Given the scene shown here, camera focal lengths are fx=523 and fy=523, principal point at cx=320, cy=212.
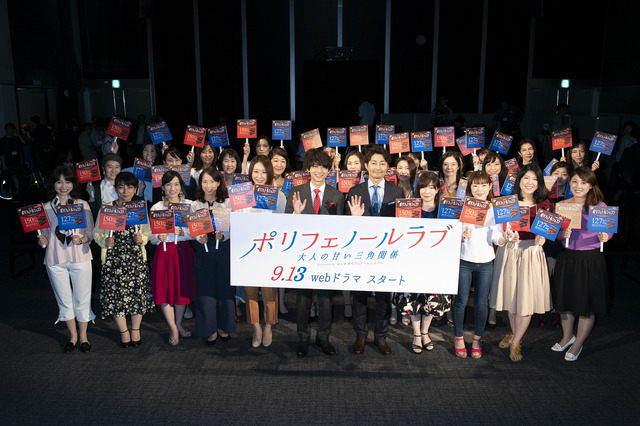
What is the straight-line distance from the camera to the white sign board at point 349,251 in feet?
12.0

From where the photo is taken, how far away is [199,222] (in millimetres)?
3836

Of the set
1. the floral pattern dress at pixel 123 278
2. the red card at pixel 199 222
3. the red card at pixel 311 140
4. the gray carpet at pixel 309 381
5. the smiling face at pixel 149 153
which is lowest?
the gray carpet at pixel 309 381

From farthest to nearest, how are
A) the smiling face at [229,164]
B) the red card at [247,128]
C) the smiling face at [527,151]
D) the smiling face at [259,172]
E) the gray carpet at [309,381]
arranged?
the red card at [247,128], the smiling face at [527,151], the smiling face at [229,164], the smiling face at [259,172], the gray carpet at [309,381]

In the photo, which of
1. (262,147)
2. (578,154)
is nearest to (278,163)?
(262,147)

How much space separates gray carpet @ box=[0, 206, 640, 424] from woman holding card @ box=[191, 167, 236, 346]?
9.9 inches

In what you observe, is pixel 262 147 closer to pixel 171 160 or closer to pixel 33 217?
pixel 171 160

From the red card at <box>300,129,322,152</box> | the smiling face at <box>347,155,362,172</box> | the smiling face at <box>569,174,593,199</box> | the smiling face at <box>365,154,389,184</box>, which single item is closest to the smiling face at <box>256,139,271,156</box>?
the red card at <box>300,129,322,152</box>

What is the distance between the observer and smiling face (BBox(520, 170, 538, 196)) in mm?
3883

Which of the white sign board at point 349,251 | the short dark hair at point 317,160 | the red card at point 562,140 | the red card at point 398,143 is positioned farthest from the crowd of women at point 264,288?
the red card at point 562,140

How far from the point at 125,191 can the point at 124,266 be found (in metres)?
0.58

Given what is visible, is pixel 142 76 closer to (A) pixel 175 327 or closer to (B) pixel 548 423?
(A) pixel 175 327

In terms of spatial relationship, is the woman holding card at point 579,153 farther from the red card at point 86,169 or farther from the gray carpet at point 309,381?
the red card at point 86,169

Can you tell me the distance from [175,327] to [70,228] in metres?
1.13

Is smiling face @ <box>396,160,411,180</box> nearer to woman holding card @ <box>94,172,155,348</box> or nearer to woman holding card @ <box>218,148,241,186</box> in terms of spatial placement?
woman holding card @ <box>218,148,241,186</box>
